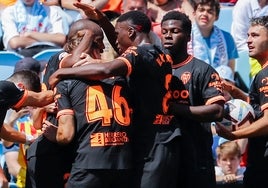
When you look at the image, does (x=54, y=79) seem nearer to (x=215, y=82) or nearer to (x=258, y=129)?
(x=215, y=82)

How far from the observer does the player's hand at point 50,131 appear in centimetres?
797

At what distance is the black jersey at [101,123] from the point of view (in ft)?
25.1

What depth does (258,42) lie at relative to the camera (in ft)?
28.8

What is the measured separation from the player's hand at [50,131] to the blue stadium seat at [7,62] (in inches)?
124

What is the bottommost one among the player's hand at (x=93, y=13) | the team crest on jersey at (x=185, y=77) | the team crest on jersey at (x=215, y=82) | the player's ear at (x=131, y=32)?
the team crest on jersey at (x=215, y=82)

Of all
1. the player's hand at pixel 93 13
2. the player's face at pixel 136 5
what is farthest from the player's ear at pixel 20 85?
the player's face at pixel 136 5

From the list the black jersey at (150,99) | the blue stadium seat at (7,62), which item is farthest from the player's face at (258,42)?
the blue stadium seat at (7,62)

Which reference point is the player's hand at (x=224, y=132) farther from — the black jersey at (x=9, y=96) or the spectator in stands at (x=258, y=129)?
the black jersey at (x=9, y=96)

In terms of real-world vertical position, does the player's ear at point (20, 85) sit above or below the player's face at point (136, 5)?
below

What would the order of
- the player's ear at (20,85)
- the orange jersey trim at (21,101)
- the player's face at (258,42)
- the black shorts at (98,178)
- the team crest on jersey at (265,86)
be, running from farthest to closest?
the player's face at (258,42)
the team crest on jersey at (265,86)
the player's ear at (20,85)
the orange jersey trim at (21,101)
the black shorts at (98,178)

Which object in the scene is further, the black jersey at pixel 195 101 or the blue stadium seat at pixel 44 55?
the blue stadium seat at pixel 44 55

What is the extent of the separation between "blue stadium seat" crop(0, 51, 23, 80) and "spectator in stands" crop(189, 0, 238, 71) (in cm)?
204

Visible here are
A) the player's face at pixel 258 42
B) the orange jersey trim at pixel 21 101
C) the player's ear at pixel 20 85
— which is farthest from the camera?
the player's face at pixel 258 42

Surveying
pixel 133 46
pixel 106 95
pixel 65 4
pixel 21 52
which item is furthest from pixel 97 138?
pixel 65 4
